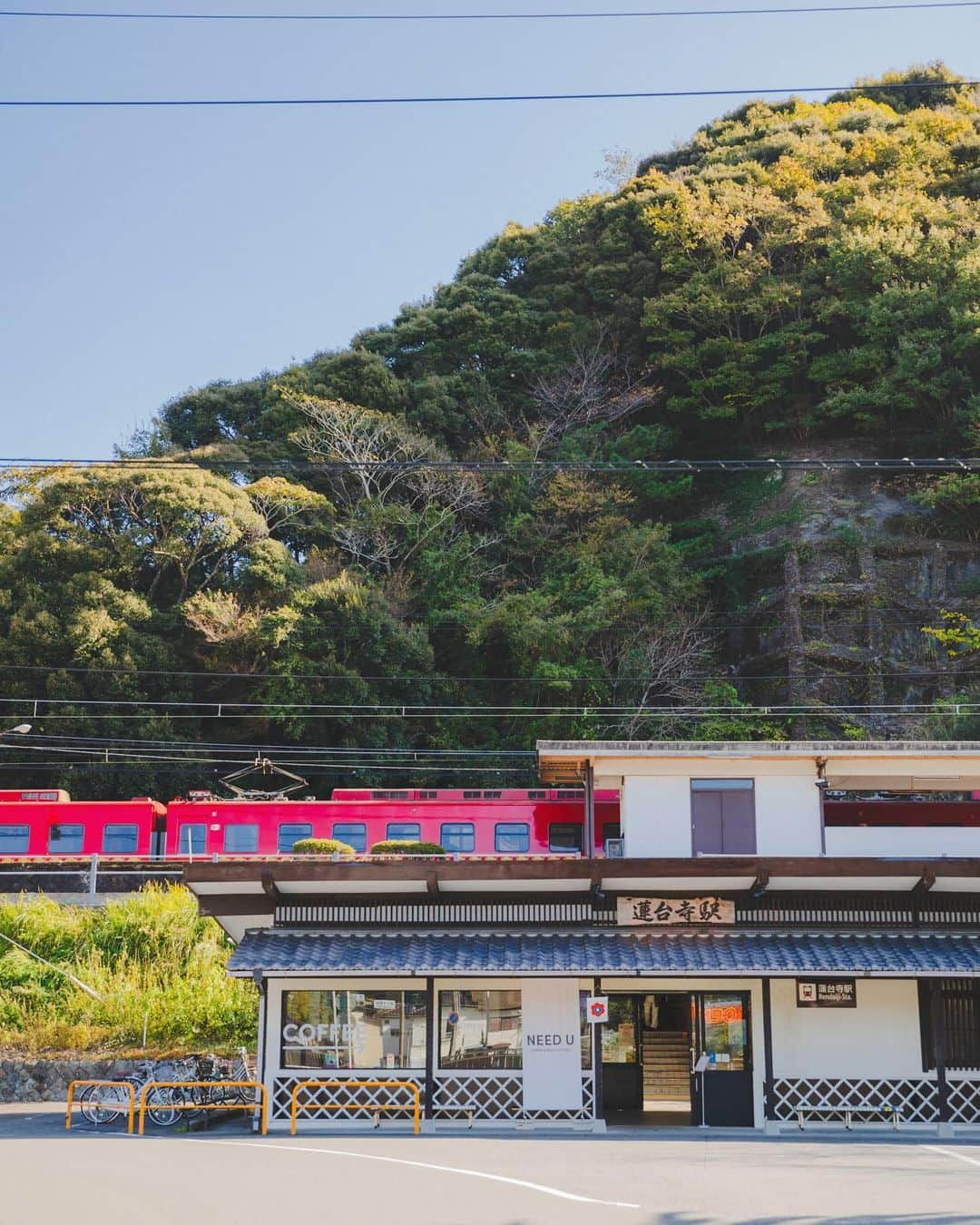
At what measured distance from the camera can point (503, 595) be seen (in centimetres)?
4272

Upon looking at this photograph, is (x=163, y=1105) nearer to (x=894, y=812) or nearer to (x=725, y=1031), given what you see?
(x=725, y=1031)

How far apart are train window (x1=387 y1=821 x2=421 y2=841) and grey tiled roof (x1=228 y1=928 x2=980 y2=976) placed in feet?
32.2

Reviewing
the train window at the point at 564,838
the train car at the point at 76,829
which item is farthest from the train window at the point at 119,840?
the train window at the point at 564,838

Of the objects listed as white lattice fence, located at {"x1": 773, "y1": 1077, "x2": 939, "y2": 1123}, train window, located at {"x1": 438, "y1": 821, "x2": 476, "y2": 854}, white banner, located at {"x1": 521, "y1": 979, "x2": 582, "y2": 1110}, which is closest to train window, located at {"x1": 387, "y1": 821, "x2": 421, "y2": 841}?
train window, located at {"x1": 438, "y1": 821, "x2": 476, "y2": 854}

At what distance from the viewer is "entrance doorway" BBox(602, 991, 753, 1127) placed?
17.6m

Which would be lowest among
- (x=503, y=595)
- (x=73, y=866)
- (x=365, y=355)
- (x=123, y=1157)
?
(x=123, y=1157)

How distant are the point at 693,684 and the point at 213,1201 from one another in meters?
31.5

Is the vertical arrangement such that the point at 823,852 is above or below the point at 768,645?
below

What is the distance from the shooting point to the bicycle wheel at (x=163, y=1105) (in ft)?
55.3

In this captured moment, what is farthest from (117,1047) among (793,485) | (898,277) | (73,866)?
(898,277)

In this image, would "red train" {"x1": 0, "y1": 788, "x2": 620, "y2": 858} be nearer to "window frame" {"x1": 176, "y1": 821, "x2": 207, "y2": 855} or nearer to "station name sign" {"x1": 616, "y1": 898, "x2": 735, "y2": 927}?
"window frame" {"x1": 176, "y1": 821, "x2": 207, "y2": 855}

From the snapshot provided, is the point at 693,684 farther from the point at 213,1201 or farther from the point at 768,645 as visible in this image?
the point at 213,1201

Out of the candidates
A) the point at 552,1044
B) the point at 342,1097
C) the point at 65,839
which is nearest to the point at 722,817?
the point at 552,1044

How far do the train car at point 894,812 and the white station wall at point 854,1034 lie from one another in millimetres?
5189
